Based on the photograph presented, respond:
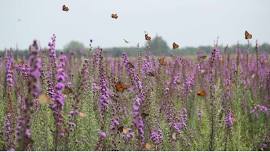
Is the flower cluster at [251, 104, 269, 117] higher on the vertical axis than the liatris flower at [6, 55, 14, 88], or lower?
lower

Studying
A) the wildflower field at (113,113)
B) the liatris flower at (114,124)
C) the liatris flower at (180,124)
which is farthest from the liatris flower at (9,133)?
the liatris flower at (180,124)

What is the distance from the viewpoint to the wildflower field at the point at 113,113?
10.5 feet

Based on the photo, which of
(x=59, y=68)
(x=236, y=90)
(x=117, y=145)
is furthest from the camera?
(x=236, y=90)

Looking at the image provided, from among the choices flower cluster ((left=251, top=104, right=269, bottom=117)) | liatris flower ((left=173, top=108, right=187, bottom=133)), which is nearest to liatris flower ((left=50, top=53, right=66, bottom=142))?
liatris flower ((left=173, top=108, right=187, bottom=133))

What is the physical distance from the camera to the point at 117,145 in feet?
12.3

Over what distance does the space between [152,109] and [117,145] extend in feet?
3.00

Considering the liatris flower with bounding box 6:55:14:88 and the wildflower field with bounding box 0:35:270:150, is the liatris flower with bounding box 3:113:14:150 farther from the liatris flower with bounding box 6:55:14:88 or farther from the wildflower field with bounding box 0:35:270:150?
the liatris flower with bounding box 6:55:14:88

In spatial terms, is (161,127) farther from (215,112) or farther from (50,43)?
(50,43)

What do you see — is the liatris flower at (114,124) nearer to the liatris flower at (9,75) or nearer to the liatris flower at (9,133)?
the liatris flower at (9,133)

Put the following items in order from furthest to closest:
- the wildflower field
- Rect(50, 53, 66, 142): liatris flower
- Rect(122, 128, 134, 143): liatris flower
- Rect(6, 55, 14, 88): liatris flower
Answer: Rect(6, 55, 14, 88): liatris flower < Rect(122, 128, 134, 143): liatris flower < the wildflower field < Rect(50, 53, 66, 142): liatris flower

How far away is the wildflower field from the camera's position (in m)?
3.21

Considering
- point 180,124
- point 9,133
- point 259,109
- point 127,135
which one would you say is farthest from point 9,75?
point 259,109

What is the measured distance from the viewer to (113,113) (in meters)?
3.98

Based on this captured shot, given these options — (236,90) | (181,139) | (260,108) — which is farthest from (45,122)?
(236,90)
